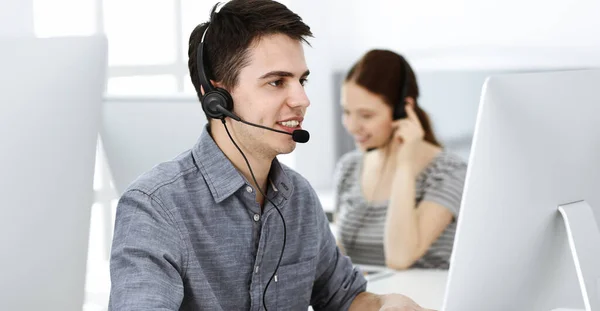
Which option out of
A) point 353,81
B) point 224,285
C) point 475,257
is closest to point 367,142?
point 353,81

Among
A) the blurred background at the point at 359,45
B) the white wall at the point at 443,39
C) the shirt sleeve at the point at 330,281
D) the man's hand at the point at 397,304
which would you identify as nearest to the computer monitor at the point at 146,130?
the shirt sleeve at the point at 330,281

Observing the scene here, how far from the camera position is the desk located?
75.0 inches

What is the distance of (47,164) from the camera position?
4.42ft

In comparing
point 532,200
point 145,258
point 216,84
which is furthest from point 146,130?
point 532,200

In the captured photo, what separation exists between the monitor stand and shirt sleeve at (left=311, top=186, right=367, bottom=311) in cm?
45

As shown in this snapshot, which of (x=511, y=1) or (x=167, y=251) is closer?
(x=167, y=251)

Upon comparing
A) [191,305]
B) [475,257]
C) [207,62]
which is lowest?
[191,305]

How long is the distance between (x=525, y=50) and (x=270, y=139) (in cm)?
268

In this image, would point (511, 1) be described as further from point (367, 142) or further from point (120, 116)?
point (120, 116)

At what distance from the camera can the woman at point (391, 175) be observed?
2488 mm

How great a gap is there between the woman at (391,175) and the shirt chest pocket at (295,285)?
93 cm

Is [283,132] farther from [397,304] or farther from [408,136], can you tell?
[408,136]

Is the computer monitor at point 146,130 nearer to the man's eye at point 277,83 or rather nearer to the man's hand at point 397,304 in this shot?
the man's eye at point 277,83

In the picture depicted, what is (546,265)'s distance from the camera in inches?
49.9
